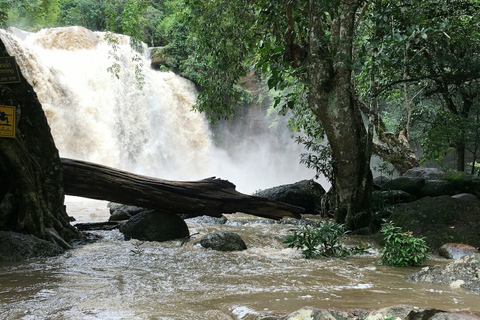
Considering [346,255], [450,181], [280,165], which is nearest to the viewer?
[346,255]

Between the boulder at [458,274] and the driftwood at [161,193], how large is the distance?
12.7ft

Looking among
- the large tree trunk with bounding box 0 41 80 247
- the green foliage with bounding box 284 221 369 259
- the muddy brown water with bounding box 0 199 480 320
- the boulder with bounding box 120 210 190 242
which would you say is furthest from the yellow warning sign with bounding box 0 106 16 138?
the green foliage with bounding box 284 221 369 259

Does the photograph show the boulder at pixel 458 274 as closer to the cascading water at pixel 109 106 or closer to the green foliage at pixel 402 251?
the green foliage at pixel 402 251

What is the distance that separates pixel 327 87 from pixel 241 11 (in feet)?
7.61

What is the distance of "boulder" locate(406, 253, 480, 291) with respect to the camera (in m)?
3.52

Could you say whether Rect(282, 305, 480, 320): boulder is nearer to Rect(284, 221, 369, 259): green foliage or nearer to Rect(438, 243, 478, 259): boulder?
Rect(284, 221, 369, 259): green foliage

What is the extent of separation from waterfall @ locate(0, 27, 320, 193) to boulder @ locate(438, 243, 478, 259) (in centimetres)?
1351

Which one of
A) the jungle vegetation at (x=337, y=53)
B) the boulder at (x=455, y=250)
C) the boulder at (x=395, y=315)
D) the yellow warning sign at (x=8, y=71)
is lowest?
the boulder at (x=395, y=315)

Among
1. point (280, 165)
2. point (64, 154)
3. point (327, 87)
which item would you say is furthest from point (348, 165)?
point (280, 165)

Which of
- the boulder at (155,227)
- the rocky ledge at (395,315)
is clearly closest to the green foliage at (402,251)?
the rocky ledge at (395,315)

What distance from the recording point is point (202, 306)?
10.0 feet

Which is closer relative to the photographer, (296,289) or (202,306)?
(202,306)

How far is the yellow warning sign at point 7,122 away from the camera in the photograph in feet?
16.9

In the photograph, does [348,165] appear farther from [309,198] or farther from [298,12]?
[309,198]
